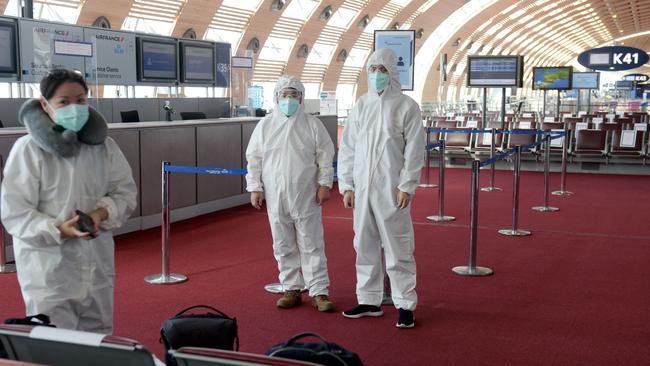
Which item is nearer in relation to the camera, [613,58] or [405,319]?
[405,319]

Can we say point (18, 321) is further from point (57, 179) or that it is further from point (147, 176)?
point (147, 176)

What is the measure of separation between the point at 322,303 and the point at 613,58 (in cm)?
2165

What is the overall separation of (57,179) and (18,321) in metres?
0.59

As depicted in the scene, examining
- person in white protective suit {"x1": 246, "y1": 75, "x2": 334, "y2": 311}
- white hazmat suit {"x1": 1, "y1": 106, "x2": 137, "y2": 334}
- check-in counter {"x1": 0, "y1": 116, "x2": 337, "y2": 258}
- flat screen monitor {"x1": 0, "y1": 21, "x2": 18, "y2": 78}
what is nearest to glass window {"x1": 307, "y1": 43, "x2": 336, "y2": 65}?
check-in counter {"x1": 0, "y1": 116, "x2": 337, "y2": 258}

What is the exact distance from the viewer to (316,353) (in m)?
2.59

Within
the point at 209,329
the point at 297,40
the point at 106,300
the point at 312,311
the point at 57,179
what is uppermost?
the point at 297,40

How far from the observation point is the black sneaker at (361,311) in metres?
5.09

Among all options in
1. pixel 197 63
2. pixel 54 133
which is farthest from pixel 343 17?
pixel 54 133

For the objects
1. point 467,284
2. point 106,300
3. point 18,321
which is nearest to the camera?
point 18,321

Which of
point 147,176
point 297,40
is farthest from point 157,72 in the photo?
point 297,40

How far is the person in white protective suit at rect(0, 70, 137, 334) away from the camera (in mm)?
2865

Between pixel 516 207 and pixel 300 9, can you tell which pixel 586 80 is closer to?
pixel 300 9

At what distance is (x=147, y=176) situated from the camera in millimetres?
8398

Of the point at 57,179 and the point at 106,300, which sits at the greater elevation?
the point at 57,179
